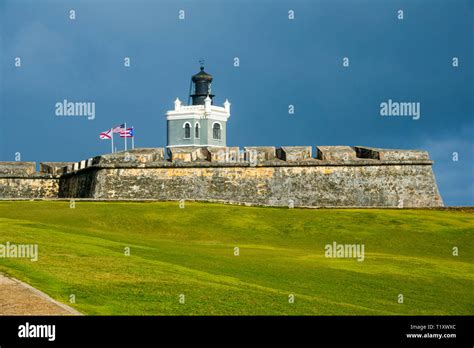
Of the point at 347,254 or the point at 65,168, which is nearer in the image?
the point at 347,254

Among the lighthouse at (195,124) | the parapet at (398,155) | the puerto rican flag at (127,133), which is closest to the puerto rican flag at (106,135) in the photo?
the puerto rican flag at (127,133)

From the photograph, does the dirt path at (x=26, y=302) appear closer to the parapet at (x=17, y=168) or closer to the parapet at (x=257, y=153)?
the parapet at (x=257, y=153)

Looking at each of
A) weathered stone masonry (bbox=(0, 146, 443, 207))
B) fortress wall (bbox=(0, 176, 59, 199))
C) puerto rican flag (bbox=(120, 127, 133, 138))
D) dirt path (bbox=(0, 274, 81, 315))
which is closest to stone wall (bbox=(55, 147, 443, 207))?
weathered stone masonry (bbox=(0, 146, 443, 207))

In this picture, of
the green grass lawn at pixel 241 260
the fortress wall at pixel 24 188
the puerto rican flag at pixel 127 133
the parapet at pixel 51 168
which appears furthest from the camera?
the parapet at pixel 51 168

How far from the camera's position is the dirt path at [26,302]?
13.0m

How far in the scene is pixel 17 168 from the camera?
52.4 metres

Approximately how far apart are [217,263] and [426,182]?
2578cm

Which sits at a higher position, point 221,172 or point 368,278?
point 221,172

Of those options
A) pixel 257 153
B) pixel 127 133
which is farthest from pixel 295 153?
pixel 127 133

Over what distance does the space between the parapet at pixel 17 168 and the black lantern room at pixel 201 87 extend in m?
35.6

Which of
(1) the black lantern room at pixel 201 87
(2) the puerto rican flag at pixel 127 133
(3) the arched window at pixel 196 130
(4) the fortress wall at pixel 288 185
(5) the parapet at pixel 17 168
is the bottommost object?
(4) the fortress wall at pixel 288 185
